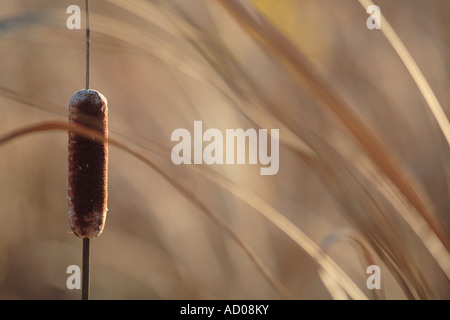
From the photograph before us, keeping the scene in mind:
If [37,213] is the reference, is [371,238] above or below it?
below

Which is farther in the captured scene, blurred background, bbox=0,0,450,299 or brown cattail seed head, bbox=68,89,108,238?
blurred background, bbox=0,0,450,299

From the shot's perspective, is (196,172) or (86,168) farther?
(196,172)

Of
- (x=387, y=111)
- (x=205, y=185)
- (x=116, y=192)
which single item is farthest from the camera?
(x=116, y=192)

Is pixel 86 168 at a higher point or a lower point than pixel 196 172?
lower

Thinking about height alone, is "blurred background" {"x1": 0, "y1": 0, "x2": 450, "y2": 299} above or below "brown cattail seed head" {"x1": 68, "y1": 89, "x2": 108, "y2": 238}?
above

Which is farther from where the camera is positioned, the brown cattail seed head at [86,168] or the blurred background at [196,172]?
the blurred background at [196,172]

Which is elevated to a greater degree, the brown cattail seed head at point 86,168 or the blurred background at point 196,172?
the blurred background at point 196,172
